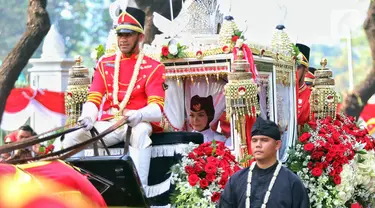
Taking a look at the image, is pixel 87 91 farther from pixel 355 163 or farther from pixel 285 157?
pixel 355 163

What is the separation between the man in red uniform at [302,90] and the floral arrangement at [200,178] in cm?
279

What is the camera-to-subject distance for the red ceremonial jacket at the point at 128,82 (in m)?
8.25

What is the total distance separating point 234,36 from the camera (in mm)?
8875

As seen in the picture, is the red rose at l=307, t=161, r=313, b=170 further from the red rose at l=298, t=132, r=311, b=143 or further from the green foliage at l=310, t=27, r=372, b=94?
the green foliage at l=310, t=27, r=372, b=94

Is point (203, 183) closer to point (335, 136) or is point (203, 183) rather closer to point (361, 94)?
point (335, 136)

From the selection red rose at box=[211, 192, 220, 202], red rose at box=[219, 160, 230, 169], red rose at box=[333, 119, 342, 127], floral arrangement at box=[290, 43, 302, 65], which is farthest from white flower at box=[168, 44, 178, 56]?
red rose at box=[333, 119, 342, 127]

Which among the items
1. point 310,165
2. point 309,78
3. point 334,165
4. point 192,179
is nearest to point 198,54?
point 192,179

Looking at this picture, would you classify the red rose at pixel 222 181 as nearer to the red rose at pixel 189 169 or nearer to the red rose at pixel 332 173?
the red rose at pixel 189 169

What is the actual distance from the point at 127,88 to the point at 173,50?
854mm

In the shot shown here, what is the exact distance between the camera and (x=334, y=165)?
30.3 feet

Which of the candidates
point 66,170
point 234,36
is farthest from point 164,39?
point 66,170

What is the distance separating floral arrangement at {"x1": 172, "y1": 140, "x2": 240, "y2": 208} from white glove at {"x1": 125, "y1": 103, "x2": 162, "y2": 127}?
0.47 m

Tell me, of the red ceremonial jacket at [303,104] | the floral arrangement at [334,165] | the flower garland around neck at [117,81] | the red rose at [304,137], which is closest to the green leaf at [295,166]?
the floral arrangement at [334,165]

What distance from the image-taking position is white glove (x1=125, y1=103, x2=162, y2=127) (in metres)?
7.81
